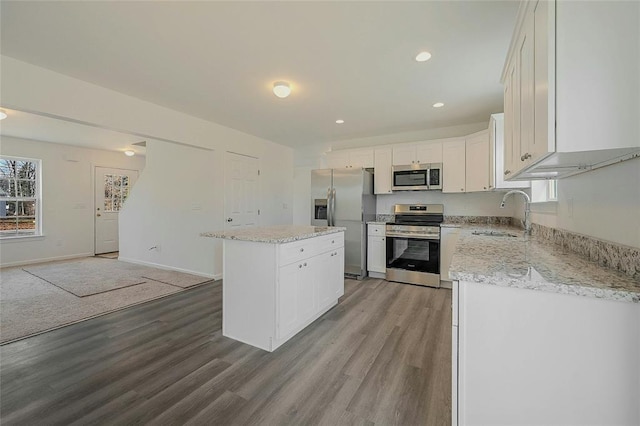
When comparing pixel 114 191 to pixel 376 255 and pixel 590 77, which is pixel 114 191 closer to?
pixel 376 255

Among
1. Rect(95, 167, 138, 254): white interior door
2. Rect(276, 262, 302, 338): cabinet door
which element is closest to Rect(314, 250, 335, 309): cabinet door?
Rect(276, 262, 302, 338): cabinet door

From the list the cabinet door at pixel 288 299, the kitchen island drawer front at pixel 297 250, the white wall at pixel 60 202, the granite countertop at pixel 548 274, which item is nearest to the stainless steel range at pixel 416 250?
the kitchen island drawer front at pixel 297 250

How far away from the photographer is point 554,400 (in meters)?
1.00

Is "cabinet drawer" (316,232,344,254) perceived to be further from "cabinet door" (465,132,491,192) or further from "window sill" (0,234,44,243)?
"window sill" (0,234,44,243)

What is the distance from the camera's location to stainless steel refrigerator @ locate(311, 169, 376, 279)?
4.52 m

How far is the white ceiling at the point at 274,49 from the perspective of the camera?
6.16 ft

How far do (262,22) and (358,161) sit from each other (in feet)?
10.5

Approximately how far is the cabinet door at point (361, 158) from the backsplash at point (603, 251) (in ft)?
10.2

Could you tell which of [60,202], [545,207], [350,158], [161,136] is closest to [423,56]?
[545,207]

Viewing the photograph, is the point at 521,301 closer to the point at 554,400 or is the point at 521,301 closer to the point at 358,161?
the point at 554,400

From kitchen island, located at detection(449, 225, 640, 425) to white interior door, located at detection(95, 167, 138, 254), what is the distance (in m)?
8.06

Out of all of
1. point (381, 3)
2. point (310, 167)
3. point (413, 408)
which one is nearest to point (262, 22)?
point (381, 3)

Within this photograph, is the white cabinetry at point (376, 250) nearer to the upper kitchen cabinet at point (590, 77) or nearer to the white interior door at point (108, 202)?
the upper kitchen cabinet at point (590, 77)

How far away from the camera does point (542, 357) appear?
101 centimetres
